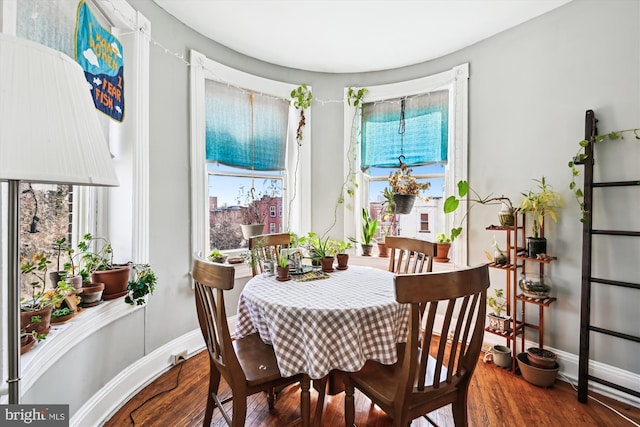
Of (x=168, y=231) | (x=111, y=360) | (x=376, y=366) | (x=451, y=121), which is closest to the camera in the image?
(x=376, y=366)

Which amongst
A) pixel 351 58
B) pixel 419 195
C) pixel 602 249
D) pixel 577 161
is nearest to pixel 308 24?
pixel 351 58

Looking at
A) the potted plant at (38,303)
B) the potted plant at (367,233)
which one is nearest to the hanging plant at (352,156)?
the potted plant at (367,233)

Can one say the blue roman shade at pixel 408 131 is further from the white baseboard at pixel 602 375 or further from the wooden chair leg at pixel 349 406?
the wooden chair leg at pixel 349 406

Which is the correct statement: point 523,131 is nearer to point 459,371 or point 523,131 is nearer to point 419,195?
point 419,195

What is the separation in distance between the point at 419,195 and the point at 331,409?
81.1 inches

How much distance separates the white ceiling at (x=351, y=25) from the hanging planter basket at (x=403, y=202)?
1.36 meters

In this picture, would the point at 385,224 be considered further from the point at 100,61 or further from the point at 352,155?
the point at 100,61

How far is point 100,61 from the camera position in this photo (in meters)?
1.76

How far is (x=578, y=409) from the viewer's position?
1882 mm

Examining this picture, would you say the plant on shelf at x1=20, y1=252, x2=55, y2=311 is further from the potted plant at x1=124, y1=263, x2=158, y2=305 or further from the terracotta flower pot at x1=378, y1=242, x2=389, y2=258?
the terracotta flower pot at x1=378, y1=242, x2=389, y2=258

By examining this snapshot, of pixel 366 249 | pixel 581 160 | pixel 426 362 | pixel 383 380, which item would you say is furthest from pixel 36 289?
pixel 581 160

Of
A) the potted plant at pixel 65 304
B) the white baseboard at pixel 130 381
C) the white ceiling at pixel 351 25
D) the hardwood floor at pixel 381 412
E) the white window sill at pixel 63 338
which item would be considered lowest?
the hardwood floor at pixel 381 412

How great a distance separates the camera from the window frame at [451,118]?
9.12ft

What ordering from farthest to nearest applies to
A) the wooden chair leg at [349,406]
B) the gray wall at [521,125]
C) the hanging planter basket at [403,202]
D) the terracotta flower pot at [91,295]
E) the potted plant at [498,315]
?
the hanging planter basket at [403,202]
the potted plant at [498,315]
the gray wall at [521,125]
the terracotta flower pot at [91,295]
the wooden chair leg at [349,406]
